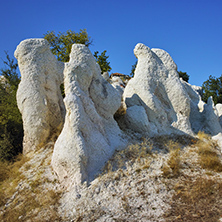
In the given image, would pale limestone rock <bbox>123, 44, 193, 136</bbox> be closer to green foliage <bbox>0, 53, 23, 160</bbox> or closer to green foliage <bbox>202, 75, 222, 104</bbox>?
green foliage <bbox>0, 53, 23, 160</bbox>

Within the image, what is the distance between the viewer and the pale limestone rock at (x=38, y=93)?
27.7 ft

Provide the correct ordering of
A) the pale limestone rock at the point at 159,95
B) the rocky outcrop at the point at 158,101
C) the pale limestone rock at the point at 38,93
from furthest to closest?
1. the pale limestone rock at the point at 159,95
2. the rocky outcrop at the point at 158,101
3. the pale limestone rock at the point at 38,93

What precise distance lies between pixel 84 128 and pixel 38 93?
3275 millimetres

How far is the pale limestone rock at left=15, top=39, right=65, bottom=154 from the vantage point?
8.43 meters

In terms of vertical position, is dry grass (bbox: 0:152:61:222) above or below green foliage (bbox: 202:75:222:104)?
below

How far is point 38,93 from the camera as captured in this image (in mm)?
8617

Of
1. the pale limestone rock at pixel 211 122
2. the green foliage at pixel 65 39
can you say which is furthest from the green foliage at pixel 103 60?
the pale limestone rock at pixel 211 122

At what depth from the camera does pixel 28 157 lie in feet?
26.2

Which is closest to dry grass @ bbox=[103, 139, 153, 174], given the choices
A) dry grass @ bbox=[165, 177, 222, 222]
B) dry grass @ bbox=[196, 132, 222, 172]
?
dry grass @ bbox=[165, 177, 222, 222]

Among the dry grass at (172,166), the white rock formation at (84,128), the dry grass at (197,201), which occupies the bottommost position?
the dry grass at (197,201)

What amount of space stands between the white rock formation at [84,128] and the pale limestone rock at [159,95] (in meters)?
1.64

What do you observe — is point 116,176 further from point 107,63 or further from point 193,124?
point 107,63

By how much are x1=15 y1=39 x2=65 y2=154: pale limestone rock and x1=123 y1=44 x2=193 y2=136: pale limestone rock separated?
11.4 ft

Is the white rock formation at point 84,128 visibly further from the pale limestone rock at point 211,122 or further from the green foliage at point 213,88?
the green foliage at point 213,88
